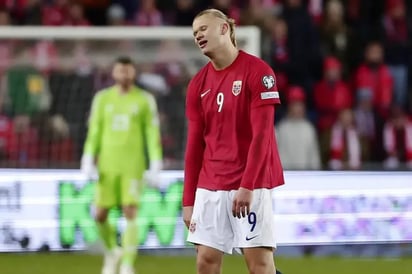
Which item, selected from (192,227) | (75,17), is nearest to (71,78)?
(75,17)

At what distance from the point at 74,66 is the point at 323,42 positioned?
4.04m

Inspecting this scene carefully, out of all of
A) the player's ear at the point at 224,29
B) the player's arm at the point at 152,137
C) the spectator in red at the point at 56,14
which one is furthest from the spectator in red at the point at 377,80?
the player's ear at the point at 224,29

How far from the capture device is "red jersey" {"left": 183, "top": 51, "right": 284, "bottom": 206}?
24.3ft

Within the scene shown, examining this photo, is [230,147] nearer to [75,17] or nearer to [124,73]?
[124,73]

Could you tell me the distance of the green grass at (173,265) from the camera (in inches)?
494

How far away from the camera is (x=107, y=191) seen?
12.4 m

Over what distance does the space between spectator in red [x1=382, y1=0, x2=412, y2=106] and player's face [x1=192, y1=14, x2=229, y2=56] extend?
10.2 metres

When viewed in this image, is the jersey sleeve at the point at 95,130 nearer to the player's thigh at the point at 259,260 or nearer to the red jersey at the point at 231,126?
the red jersey at the point at 231,126

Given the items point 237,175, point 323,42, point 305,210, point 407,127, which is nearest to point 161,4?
point 323,42

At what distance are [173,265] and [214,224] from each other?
5553 mm

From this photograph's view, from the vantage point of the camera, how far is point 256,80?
7.42 meters

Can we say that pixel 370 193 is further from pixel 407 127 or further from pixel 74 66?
pixel 74 66

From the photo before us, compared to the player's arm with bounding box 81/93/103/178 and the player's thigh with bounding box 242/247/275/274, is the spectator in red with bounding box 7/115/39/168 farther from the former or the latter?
the player's thigh with bounding box 242/247/275/274

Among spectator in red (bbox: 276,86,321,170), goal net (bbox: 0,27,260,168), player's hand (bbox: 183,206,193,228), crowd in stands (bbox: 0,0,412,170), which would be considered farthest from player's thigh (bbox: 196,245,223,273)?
spectator in red (bbox: 276,86,321,170)
